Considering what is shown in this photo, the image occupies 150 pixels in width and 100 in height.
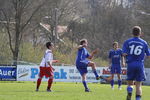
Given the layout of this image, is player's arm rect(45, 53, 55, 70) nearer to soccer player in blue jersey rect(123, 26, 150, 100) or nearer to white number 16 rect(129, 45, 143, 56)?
soccer player in blue jersey rect(123, 26, 150, 100)

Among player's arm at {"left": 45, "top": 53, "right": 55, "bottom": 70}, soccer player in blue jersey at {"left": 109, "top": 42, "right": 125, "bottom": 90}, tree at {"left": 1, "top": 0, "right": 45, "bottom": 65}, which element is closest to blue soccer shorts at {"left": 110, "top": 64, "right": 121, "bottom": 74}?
soccer player in blue jersey at {"left": 109, "top": 42, "right": 125, "bottom": 90}

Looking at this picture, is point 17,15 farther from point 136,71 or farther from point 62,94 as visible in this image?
point 136,71

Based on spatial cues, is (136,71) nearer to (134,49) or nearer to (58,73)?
(134,49)

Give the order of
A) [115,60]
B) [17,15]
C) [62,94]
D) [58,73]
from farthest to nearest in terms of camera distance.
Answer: [17,15], [58,73], [115,60], [62,94]

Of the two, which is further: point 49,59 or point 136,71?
point 49,59

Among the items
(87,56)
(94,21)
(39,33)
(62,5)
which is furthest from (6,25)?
(87,56)

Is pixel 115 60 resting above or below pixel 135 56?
below

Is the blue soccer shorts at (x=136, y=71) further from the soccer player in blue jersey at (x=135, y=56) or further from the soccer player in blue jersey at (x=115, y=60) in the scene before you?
the soccer player in blue jersey at (x=115, y=60)

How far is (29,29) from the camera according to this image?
52.4 metres

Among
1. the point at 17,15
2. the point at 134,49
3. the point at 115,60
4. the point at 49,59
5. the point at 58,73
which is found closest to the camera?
the point at 134,49

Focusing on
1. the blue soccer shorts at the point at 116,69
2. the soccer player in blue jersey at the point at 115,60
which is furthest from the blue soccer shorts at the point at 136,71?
the blue soccer shorts at the point at 116,69

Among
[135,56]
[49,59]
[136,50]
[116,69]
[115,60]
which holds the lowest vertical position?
[116,69]

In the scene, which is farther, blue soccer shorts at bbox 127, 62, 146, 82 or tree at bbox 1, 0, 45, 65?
tree at bbox 1, 0, 45, 65

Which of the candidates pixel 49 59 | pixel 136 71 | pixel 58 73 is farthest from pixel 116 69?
pixel 58 73
